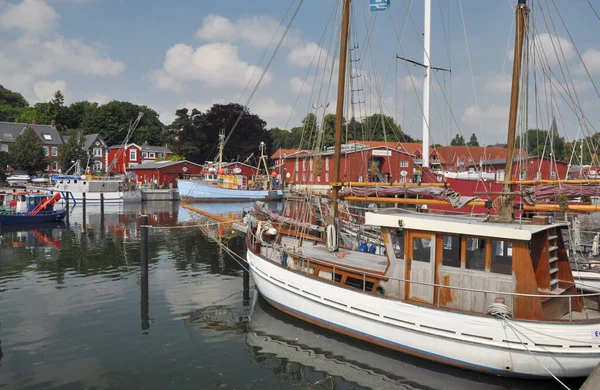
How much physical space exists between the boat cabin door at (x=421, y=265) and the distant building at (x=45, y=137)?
9078 cm

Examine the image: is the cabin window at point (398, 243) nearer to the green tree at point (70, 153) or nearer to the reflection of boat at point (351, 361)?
the reflection of boat at point (351, 361)

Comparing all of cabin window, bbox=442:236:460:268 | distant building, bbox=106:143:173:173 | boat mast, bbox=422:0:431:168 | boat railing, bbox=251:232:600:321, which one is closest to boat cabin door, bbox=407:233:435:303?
boat railing, bbox=251:232:600:321

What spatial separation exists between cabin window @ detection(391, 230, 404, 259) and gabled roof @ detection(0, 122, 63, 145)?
92.7 m

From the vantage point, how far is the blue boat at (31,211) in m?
39.4

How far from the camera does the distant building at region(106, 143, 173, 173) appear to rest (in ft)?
318

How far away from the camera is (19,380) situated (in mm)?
11023

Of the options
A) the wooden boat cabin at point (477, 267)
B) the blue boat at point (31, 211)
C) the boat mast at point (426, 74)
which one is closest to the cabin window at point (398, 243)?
the wooden boat cabin at point (477, 267)

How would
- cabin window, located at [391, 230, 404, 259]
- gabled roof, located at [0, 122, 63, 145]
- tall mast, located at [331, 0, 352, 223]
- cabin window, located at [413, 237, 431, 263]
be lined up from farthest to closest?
gabled roof, located at [0, 122, 63, 145] < tall mast, located at [331, 0, 352, 223] < cabin window, located at [391, 230, 404, 259] < cabin window, located at [413, 237, 431, 263]

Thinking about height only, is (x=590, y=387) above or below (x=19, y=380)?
above

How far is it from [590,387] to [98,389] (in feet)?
33.9

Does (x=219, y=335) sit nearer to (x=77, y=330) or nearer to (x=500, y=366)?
(x=77, y=330)

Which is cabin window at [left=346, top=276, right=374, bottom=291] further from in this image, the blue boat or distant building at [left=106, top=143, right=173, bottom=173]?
distant building at [left=106, top=143, right=173, bottom=173]

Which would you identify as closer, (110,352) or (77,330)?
(110,352)

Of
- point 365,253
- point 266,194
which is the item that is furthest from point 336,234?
point 266,194
